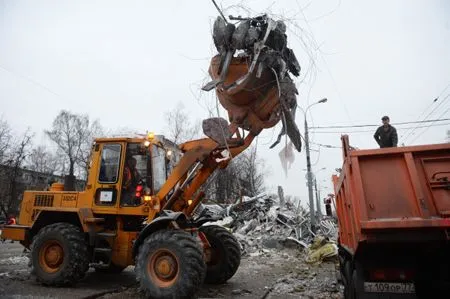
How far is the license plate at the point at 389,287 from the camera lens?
3.91 meters

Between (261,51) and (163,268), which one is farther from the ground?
(261,51)

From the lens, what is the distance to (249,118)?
22.1 feet

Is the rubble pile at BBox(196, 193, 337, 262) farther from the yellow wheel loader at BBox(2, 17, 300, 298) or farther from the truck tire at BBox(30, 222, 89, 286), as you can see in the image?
the truck tire at BBox(30, 222, 89, 286)

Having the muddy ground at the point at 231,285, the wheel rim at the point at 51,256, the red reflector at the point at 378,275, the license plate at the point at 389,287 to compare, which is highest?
the wheel rim at the point at 51,256

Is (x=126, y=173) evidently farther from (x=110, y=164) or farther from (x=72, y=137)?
(x=72, y=137)

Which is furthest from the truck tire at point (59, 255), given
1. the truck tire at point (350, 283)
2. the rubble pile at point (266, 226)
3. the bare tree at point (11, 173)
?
the bare tree at point (11, 173)

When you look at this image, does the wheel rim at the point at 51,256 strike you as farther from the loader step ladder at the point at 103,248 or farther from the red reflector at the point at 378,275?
the red reflector at the point at 378,275

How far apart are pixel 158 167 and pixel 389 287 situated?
5366 millimetres

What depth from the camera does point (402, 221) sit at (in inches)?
150

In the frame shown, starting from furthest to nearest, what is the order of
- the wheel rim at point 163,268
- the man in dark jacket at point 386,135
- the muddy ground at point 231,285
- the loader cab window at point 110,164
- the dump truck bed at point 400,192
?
the loader cab window at point 110,164 → the man in dark jacket at point 386,135 → the muddy ground at point 231,285 → the wheel rim at point 163,268 → the dump truck bed at point 400,192

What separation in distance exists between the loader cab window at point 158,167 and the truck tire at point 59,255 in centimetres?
190

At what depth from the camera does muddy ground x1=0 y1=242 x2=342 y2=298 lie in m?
7.05

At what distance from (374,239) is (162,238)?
3742 mm

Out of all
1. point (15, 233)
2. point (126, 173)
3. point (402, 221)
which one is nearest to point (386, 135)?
point (402, 221)
